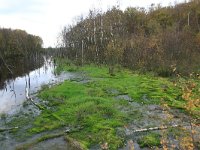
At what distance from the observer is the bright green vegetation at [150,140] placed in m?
14.2

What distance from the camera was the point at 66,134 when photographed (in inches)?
627

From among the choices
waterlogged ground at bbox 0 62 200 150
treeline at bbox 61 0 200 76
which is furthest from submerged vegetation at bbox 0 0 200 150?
treeline at bbox 61 0 200 76

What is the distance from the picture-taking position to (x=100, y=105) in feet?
67.2

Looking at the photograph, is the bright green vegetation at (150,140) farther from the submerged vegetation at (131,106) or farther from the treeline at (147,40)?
the treeline at (147,40)

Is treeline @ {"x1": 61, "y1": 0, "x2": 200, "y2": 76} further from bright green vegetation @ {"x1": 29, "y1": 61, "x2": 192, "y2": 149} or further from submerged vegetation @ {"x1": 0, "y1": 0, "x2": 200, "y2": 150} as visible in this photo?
bright green vegetation @ {"x1": 29, "y1": 61, "x2": 192, "y2": 149}

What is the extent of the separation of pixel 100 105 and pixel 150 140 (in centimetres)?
650

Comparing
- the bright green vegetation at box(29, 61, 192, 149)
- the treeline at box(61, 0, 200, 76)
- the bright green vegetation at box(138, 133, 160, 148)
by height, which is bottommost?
the bright green vegetation at box(138, 133, 160, 148)

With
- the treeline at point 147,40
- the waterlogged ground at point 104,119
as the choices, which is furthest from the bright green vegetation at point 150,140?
the treeline at point 147,40

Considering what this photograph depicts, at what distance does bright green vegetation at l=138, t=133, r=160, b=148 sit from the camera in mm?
14227

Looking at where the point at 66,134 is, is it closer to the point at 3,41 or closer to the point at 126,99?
the point at 126,99

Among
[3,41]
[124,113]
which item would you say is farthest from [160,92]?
[3,41]

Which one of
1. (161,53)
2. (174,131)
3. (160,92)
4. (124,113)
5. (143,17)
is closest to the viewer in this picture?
(174,131)

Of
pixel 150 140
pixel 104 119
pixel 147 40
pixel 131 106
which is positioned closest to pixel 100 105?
pixel 131 106

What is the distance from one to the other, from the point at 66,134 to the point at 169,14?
188 ft
